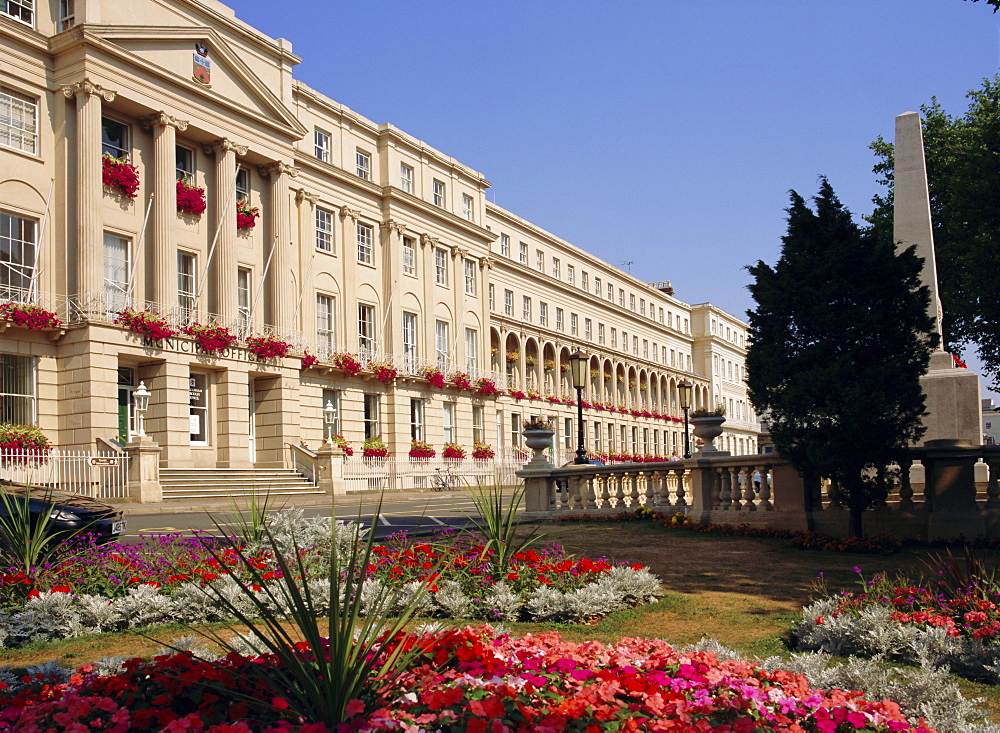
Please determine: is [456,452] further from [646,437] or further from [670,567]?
[646,437]

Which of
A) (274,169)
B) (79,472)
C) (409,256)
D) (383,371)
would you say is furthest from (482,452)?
(79,472)

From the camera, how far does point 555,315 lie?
63.0 metres

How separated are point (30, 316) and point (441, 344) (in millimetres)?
22447

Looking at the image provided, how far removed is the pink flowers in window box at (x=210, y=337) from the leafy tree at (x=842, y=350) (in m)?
21.4

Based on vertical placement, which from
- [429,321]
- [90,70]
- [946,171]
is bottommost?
[429,321]

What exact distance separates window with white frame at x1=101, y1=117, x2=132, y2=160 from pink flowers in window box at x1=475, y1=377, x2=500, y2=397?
21.6m

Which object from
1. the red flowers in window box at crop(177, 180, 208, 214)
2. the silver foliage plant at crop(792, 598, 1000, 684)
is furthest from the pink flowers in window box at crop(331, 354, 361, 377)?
the silver foliage plant at crop(792, 598, 1000, 684)

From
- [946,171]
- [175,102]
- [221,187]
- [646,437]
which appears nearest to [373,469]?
[221,187]

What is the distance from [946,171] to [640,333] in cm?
4851

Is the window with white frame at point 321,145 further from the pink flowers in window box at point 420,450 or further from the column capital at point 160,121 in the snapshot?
the pink flowers in window box at point 420,450

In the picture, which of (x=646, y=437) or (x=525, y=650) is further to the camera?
(x=646, y=437)

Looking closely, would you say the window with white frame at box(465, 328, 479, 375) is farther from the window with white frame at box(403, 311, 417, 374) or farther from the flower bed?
the flower bed

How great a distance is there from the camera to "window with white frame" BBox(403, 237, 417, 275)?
4256 centimetres

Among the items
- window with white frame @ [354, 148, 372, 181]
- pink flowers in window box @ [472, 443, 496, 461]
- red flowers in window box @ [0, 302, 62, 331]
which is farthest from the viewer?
pink flowers in window box @ [472, 443, 496, 461]
